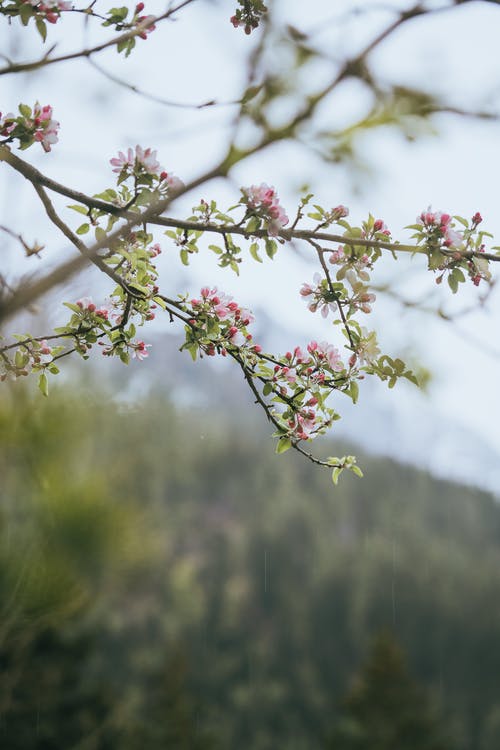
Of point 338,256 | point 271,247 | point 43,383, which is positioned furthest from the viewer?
point 43,383

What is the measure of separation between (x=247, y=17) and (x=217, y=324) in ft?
1.97

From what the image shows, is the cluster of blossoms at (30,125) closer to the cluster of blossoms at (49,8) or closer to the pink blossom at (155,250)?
the cluster of blossoms at (49,8)

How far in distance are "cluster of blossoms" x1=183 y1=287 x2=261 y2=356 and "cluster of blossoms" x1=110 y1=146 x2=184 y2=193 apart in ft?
1.10

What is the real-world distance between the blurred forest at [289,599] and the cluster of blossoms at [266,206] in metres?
11.8

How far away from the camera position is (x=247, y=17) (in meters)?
1.52

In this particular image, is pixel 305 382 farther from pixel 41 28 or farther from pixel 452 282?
pixel 41 28

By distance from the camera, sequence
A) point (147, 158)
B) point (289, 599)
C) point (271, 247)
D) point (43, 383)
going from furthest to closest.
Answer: point (289, 599) → point (43, 383) → point (271, 247) → point (147, 158)

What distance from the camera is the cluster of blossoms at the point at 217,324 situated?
1.56m

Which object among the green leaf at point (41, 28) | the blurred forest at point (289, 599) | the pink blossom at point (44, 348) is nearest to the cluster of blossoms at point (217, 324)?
the pink blossom at point (44, 348)

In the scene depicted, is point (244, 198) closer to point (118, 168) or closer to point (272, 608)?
point (118, 168)

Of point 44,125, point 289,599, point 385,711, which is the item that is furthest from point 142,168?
point 289,599

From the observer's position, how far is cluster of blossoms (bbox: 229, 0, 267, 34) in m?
1.50

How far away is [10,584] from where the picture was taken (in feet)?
19.4

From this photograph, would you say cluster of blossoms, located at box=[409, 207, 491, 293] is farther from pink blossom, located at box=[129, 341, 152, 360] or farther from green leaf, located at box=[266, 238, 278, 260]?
pink blossom, located at box=[129, 341, 152, 360]
